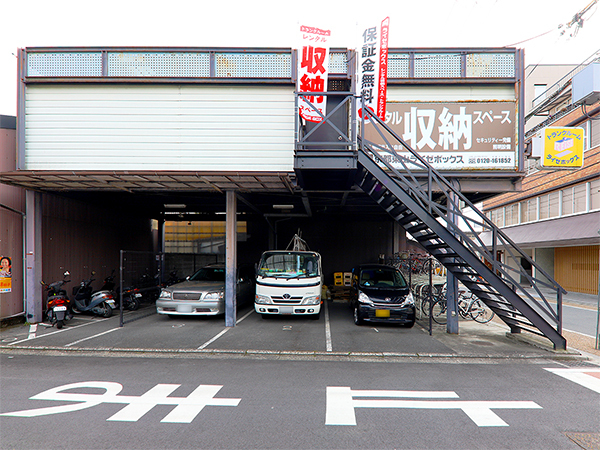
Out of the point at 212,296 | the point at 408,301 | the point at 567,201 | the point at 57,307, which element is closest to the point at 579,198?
the point at 567,201

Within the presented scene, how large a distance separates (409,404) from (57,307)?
Answer: 8479mm

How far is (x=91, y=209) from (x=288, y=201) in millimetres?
6793

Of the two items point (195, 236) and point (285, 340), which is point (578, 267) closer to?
point (285, 340)

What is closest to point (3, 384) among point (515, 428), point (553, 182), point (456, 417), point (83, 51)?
point (456, 417)

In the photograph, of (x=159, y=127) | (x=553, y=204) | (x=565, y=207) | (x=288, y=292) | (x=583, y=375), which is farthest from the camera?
(x=553, y=204)

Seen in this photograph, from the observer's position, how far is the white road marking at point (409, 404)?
4.21m

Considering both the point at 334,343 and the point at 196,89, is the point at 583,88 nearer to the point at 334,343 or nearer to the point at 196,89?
the point at 334,343

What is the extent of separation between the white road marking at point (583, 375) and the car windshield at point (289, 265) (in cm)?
575

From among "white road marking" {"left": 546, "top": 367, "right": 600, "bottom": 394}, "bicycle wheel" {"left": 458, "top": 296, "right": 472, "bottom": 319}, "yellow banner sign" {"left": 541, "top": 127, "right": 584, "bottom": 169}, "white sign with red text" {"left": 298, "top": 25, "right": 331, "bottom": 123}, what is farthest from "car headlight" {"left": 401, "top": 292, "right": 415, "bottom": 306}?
"white sign with red text" {"left": 298, "top": 25, "right": 331, "bottom": 123}

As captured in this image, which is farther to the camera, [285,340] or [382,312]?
[382,312]

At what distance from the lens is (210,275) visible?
11562mm

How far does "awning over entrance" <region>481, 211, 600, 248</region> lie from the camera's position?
57.9 feet

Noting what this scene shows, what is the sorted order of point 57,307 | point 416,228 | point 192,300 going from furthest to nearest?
point 192,300 → point 57,307 → point 416,228

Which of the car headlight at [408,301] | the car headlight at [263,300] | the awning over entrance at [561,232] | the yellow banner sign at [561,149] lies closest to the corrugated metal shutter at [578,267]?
the awning over entrance at [561,232]
